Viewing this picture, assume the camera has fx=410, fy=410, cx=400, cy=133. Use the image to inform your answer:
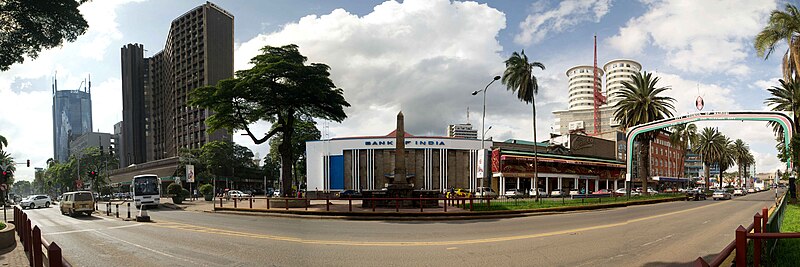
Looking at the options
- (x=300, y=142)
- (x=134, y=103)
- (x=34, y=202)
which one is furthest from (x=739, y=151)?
(x=134, y=103)

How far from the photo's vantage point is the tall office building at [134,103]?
12156 cm

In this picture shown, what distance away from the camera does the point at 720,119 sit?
3928 cm

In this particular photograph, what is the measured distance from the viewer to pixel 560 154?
63031 mm

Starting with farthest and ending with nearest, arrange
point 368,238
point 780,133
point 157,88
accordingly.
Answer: point 157,88 → point 780,133 → point 368,238

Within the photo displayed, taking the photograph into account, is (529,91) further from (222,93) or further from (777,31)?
(222,93)

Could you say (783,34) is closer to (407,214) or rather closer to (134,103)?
(407,214)

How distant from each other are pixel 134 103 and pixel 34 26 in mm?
122753

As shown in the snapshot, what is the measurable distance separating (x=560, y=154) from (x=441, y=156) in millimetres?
20901

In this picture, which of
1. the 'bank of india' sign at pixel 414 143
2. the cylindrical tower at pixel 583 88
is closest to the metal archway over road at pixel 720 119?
the 'bank of india' sign at pixel 414 143

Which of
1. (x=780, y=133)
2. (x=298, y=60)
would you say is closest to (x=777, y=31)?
(x=780, y=133)

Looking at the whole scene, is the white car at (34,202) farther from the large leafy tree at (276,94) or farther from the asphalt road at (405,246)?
the asphalt road at (405,246)

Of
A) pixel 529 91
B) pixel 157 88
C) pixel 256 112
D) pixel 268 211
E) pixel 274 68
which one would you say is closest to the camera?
pixel 268 211

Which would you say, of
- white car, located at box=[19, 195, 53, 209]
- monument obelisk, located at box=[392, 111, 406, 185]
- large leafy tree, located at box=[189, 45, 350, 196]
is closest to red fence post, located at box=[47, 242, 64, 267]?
monument obelisk, located at box=[392, 111, 406, 185]

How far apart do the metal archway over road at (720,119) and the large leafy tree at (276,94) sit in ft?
103
